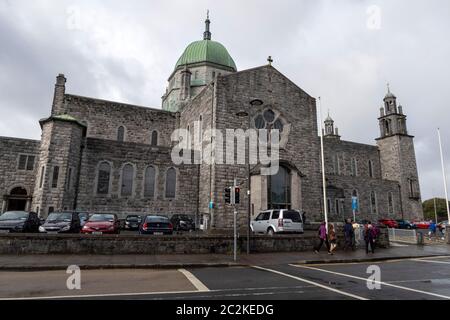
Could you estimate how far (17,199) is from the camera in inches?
959

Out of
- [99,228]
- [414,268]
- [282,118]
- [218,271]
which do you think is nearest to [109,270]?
[218,271]

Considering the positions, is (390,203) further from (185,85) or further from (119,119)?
(119,119)

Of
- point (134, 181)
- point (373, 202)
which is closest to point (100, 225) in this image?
point (134, 181)

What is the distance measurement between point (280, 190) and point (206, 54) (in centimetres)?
2649

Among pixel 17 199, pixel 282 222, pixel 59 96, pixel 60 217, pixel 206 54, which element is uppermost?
pixel 206 54

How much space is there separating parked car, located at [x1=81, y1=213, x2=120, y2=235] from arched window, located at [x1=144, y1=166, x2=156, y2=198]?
31.7 feet

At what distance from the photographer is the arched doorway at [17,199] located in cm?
2417

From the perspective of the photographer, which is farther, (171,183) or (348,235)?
(171,183)

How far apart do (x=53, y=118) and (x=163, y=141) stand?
13.2 metres

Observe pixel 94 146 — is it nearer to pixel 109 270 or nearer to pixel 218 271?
pixel 109 270

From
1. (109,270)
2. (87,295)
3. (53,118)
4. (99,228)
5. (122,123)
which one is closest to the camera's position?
(87,295)

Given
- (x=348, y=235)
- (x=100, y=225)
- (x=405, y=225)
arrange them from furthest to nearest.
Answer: (x=405, y=225)
(x=348, y=235)
(x=100, y=225)

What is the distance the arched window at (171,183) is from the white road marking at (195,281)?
1698 cm

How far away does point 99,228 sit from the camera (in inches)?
639
